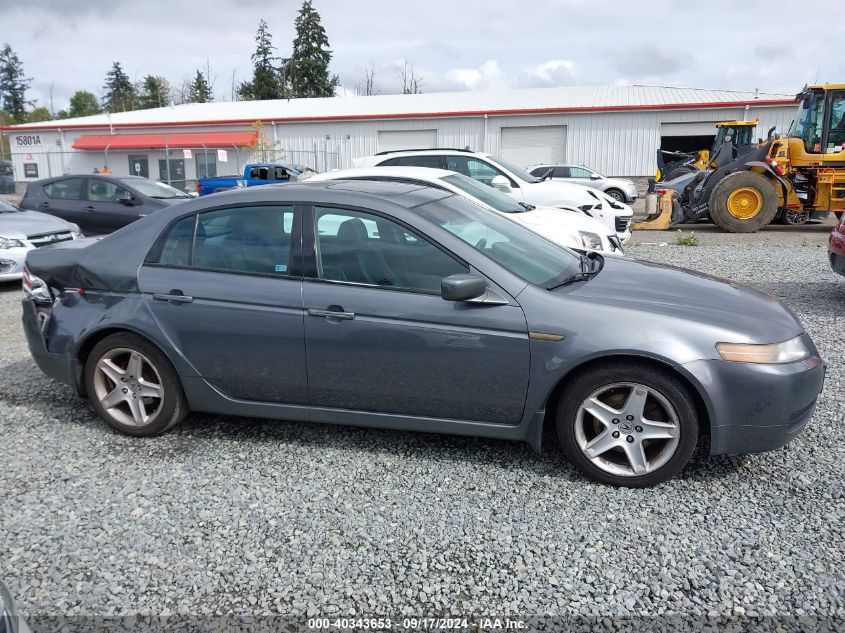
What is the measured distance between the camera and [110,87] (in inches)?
3538

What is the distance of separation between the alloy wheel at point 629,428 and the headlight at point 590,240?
15.4ft

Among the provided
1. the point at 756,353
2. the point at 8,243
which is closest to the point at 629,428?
the point at 756,353

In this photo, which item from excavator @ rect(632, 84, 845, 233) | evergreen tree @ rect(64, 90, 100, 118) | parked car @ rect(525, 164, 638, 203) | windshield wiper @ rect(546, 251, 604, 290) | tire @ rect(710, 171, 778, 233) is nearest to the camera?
windshield wiper @ rect(546, 251, 604, 290)

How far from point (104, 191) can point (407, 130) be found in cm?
2009

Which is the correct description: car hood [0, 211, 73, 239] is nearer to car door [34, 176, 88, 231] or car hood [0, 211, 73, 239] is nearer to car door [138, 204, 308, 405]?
car door [34, 176, 88, 231]

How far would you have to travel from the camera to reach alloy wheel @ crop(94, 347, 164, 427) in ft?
13.6

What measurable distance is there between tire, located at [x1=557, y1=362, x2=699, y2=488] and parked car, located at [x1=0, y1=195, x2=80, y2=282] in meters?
8.07

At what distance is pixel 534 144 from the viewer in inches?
1174

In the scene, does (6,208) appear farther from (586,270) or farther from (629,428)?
A: (629,428)

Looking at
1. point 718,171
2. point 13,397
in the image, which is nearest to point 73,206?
point 13,397

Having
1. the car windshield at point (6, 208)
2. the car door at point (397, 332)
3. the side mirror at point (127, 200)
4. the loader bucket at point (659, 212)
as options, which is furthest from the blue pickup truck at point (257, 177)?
the car door at point (397, 332)

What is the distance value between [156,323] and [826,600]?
3.60 m

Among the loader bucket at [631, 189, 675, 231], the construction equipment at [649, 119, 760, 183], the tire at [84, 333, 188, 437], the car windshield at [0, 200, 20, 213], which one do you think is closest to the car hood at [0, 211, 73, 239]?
the car windshield at [0, 200, 20, 213]

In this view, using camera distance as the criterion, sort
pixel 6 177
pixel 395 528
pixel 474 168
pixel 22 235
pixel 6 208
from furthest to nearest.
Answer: pixel 6 177 < pixel 474 168 < pixel 6 208 < pixel 22 235 < pixel 395 528
